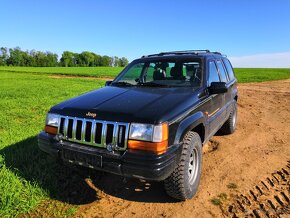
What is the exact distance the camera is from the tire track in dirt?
3232 millimetres

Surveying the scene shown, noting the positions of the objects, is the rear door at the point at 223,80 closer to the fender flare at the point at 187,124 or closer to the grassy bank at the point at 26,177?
the fender flare at the point at 187,124

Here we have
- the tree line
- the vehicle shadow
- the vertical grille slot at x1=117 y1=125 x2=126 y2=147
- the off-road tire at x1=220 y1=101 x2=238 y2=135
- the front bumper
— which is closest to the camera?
the front bumper

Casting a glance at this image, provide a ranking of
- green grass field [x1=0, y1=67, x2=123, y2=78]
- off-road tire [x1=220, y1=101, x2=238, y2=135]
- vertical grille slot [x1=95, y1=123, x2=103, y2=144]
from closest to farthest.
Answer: vertical grille slot [x1=95, y1=123, x2=103, y2=144]
off-road tire [x1=220, y1=101, x2=238, y2=135]
green grass field [x1=0, y1=67, x2=123, y2=78]

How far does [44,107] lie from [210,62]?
6737 mm

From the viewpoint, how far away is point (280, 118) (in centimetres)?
818

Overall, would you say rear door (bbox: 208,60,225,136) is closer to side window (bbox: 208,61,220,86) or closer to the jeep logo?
side window (bbox: 208,61,220,86)

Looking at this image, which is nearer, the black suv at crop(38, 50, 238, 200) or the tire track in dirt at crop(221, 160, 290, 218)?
the black suv at crop(38, 50, 238, 200)

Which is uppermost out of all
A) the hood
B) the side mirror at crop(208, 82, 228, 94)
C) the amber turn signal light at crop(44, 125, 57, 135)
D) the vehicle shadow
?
the side mirror at crop(208, 82, 228, 94)

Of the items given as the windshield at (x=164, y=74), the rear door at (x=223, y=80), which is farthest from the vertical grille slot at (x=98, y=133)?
the rear door at (x=223, y=80)

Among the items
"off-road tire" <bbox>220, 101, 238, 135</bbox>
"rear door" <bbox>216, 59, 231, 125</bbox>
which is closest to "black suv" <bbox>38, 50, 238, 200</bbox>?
"rear door" <bbox>216, 59, 231, 125</bbox>

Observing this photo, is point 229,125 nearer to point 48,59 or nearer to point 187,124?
point 187,124

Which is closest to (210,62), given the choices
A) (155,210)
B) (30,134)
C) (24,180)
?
(155,210)

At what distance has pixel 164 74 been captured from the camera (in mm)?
4527

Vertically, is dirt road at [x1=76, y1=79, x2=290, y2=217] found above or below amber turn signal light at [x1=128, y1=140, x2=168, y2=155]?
below
